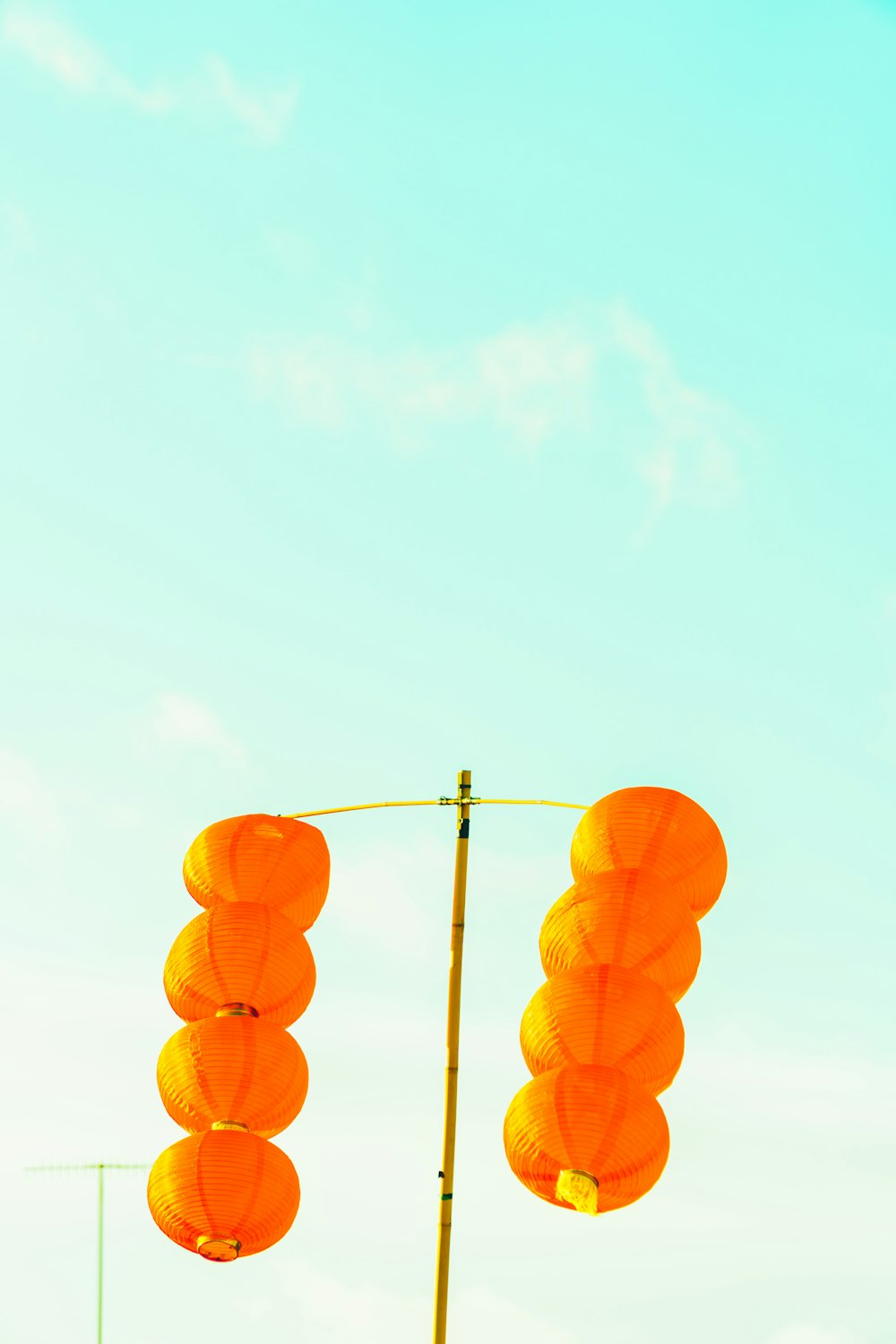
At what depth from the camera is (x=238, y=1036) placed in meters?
7.67

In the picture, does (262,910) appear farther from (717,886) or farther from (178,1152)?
(717,886)

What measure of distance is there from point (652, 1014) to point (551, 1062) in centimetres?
48

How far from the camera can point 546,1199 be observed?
6855 millimetres

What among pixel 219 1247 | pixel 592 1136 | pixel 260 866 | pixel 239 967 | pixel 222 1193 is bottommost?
pixel 219 1247

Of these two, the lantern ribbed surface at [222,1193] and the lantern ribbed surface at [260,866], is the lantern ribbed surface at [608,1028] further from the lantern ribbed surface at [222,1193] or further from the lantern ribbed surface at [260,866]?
the lantern ribbed surface at [260,866]

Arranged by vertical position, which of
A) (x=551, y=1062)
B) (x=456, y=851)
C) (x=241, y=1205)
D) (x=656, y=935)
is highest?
(x=456, y=851)

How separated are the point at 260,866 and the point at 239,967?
1.77 feet

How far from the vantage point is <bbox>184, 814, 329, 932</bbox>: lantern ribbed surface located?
8172mm

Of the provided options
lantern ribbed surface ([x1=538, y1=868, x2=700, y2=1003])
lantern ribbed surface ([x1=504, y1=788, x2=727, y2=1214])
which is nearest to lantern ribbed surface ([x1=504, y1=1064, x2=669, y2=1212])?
lantern ribbed surface ([x1=504, y1=788, x2=727, y2=1214])

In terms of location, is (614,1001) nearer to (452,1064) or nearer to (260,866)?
(452,1064)

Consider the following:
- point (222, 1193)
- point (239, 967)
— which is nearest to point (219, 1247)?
point (222, 1193)

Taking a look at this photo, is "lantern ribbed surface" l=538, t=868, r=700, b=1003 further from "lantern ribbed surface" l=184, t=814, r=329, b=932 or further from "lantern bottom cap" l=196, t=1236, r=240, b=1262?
"lantern bottom cap" l=196, t=1236, r=240, b=1262

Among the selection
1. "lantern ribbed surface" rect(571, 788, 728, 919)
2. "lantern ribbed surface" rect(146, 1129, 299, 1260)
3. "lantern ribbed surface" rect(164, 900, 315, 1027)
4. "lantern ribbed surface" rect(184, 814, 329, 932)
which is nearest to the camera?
"lantern ribbed surface" rect(146, 1129, 299, 1260)

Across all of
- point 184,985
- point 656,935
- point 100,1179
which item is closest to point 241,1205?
point 184,985
